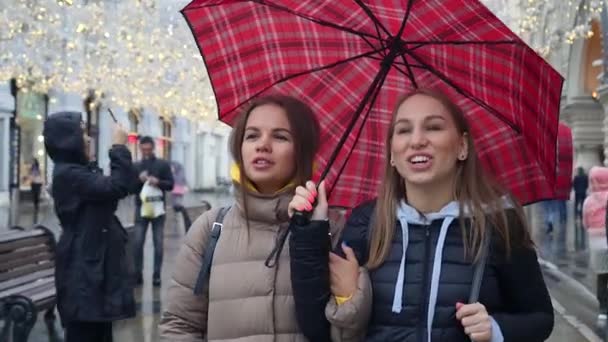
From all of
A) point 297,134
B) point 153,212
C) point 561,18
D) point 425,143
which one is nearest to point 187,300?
point 297,134

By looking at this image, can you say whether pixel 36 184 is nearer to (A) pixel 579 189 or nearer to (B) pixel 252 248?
(A) pixel 579 189

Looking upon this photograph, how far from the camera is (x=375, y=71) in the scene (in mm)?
3314

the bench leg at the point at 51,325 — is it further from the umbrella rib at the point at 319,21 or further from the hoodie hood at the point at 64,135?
the umbrella rib at the point at 319,21

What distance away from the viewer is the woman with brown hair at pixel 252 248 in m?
2.66

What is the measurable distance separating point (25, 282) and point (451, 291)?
18.6ft

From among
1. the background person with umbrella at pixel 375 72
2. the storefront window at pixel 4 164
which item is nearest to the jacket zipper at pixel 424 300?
the background person with umbrella at pixel 375 72

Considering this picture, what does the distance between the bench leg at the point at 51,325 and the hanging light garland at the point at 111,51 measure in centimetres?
650

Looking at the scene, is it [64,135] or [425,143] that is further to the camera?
[64,135]

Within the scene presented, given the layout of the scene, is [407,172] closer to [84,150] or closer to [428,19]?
[428,19]

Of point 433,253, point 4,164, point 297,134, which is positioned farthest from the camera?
point 4,164

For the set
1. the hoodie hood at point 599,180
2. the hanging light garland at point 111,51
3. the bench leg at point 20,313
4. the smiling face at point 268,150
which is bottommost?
the bench leg at point 20,313

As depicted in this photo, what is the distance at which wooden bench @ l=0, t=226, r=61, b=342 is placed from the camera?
233 inches

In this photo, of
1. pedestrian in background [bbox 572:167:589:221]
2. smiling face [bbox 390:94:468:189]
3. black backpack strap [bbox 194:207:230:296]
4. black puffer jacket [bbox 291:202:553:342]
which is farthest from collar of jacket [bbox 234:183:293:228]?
pedestrian in background [bbox 572:167:589:221]

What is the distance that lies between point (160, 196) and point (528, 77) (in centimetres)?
809
